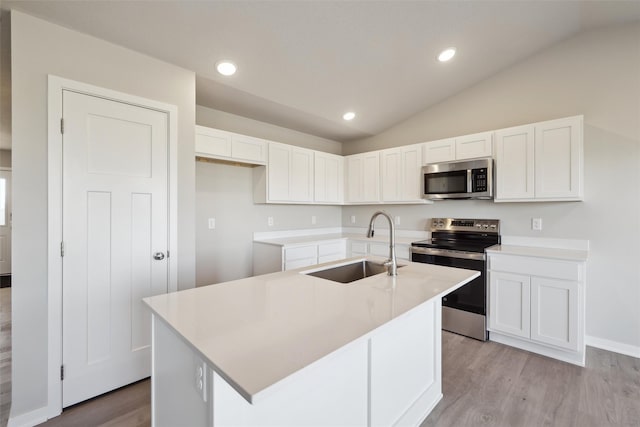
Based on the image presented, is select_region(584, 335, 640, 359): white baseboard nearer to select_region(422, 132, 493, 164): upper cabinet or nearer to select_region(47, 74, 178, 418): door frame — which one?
select_region(422, 132, 493, 164): upper cabinet

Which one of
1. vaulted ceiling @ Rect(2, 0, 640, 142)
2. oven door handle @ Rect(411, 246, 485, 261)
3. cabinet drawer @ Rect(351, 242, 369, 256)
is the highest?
vaulted ceiling @ Rect(2, 0, 640, 142)

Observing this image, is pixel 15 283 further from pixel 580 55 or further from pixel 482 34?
pixel 580 55

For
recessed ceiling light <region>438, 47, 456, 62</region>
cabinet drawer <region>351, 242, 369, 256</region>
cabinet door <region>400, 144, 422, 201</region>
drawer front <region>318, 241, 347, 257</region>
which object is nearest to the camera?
recessed ceiling light <region>438, 47, 456, 62</region>

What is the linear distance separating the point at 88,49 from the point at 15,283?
62.1 inches

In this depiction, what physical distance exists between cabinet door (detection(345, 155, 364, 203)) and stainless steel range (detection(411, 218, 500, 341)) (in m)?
1.26

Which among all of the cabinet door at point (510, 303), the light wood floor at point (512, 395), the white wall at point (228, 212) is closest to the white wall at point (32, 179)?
the light wood floor at point (512, 395)

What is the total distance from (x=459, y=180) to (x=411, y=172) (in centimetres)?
62

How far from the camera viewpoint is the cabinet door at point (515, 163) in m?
2.78

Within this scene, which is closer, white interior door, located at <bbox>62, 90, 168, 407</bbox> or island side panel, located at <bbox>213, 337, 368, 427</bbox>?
island side panel, located at <bbox>213, 337, 368, 427</bbox>

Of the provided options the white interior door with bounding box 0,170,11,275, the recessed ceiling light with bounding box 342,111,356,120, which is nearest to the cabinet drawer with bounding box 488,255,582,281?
the recessed ceiling light with bounding box 342,111,356,120

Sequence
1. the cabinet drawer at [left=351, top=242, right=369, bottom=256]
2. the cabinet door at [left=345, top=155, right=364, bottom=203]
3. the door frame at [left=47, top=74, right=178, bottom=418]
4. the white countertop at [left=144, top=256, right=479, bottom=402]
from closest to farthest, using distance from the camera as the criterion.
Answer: the white countertop at [left=144, top=256, right=479, bottom=402], the door frame at [left=47, top=74, right=178, bottom=418], the cabinet drawer at [left=351, top=242, right=369, bottom=256], the cabinet door at [left=345, top=155, right=364, bottom=203]

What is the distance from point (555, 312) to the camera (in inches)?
96.2

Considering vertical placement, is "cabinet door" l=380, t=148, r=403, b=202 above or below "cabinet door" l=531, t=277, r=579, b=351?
above

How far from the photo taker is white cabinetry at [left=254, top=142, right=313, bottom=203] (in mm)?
3455
